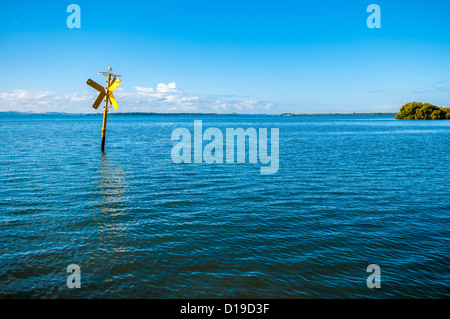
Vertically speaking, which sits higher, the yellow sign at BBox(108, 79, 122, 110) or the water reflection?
the yellow sign at BBox(108, 79, 122, 110)

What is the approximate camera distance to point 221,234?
13.2m

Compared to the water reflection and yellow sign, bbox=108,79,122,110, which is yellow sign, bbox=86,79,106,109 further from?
the water reflection

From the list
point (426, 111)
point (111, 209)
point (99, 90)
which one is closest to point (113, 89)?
point (99, 90)

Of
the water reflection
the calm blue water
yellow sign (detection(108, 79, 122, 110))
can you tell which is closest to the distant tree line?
the calm blue water

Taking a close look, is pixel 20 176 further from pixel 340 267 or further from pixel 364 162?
pixel 364 162

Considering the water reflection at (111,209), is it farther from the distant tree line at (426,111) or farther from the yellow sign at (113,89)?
the distant tree line at (426,111)

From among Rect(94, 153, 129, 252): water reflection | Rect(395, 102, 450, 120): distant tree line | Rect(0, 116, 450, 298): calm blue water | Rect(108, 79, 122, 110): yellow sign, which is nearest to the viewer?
Rect(0, 116, 450, 298): calm blue water

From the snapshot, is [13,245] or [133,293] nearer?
[133,293]

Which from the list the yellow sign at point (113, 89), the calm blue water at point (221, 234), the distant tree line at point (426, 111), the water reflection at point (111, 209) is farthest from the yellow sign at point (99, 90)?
the distant tree line at point (426, 111)

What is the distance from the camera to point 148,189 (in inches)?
819

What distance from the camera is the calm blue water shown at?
30.8ft

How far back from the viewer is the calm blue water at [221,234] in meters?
9.38

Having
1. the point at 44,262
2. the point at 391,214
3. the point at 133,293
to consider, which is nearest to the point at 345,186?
the point at 391,214
